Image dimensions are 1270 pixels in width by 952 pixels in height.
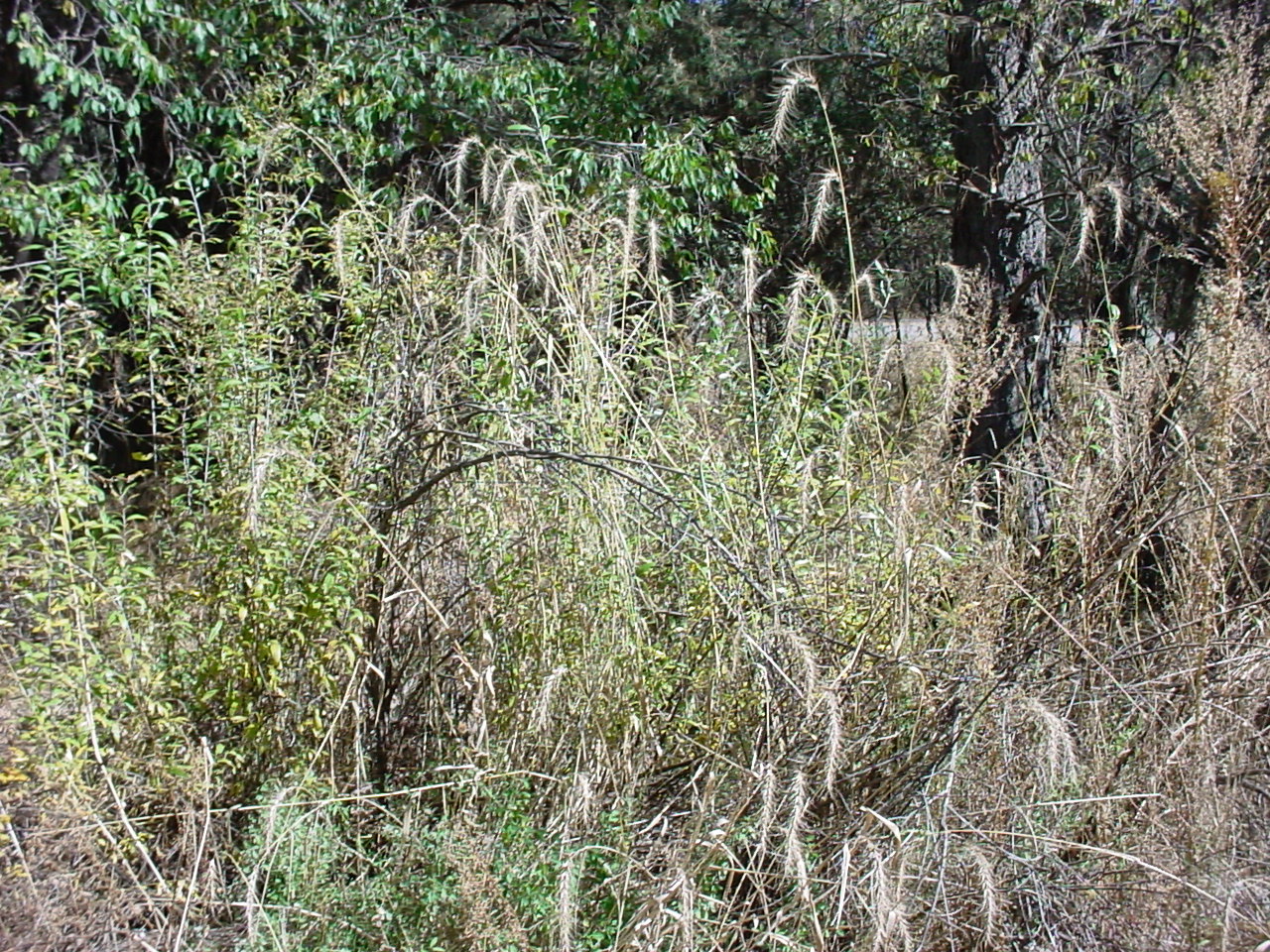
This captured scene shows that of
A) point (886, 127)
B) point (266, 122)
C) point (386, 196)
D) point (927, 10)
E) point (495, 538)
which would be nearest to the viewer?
point (495, 538)

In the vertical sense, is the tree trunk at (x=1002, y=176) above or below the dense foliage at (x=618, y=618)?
above

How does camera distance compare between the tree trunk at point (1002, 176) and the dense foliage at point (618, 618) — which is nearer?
the dense foliage at point (618, 618)

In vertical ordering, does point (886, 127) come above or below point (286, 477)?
above

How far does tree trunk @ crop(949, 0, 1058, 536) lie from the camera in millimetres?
5738

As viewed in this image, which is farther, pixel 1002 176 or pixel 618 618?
pixel 1002 176

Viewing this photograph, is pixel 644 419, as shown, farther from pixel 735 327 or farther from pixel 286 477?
pixel 286 477

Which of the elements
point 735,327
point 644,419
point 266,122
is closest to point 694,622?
point 644,419

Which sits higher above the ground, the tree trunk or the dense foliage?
the tree trunk

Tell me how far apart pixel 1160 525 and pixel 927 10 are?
4510mm

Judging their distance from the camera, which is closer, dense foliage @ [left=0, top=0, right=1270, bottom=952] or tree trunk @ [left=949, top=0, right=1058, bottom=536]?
dense foliage @ [left=0, top=0, right=1270, bottom=952]

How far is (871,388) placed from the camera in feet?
9.63

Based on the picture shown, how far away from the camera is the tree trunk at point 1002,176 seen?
574 centimetres

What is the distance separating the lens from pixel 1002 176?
6.01m

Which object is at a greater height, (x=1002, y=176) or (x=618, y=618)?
(x=1002, y=176)
